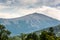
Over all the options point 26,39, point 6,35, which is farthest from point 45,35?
point 6,35

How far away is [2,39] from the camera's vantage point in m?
45.0

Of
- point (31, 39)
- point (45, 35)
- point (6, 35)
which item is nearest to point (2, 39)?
point (6, 35)

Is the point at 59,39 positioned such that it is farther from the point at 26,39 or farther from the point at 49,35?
the point at 26,39

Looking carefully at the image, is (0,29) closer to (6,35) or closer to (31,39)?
(6,35)

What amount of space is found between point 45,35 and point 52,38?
4.96 ft

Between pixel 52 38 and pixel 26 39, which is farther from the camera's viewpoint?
pixel 26 39

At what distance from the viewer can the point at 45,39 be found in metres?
42.6

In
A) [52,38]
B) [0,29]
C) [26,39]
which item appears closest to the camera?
[52,38]

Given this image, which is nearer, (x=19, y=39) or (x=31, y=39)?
(x=31, y=39)

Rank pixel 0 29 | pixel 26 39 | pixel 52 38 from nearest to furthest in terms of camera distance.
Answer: pixel 52 38 < pixel 26 39 < pixel 0 29

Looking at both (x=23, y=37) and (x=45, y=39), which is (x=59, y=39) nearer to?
(x=45, y=39)

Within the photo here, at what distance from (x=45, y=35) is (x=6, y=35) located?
27.3 feet

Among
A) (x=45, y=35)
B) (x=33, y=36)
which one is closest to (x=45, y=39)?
(x=45, y=35)

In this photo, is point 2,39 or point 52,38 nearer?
point 52,38
